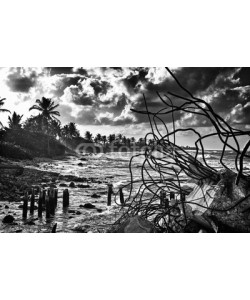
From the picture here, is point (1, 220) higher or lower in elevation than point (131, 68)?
lower

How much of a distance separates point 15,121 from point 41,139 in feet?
1.94

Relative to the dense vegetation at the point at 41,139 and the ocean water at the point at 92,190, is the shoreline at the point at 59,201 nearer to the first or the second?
the ocean water at the point at 92,190

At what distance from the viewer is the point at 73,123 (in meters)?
2.64

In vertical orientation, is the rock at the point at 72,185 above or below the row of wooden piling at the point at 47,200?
above

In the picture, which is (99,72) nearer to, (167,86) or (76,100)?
(76,100)

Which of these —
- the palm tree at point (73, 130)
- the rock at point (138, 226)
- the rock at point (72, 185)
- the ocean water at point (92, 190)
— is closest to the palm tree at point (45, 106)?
the palm tree at point (73, 130)

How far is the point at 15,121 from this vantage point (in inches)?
110

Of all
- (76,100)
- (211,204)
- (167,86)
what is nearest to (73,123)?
(76,100)

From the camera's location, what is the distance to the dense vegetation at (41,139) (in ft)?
8.46

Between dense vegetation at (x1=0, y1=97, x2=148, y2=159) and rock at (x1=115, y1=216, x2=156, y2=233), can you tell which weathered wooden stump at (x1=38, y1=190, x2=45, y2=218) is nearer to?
dense vegetation at (x1=0, y1=97, x2=148, y2=159)

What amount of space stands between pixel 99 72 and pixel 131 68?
0.30 metres

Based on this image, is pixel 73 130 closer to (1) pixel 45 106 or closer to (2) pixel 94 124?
(2) pixel 94 124
